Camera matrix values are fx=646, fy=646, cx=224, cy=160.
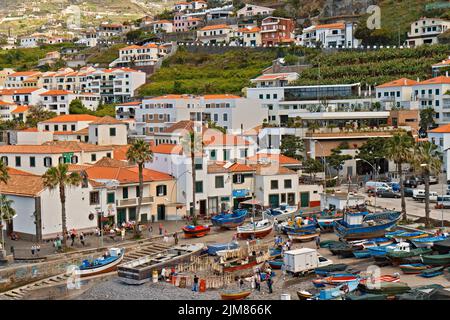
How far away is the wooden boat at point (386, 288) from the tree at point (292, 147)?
34544mm

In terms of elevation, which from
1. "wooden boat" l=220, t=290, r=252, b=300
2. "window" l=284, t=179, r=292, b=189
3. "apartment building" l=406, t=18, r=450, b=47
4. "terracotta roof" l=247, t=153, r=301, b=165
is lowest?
"wooden boat" l=220, t=290, r=252, b=300

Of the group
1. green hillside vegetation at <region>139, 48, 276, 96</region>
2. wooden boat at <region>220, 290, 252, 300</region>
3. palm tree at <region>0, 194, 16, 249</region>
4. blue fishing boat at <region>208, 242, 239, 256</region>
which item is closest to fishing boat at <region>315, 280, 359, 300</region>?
wooden boat at <region>220, 290, 252, 300</region>

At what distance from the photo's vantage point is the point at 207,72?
106 m

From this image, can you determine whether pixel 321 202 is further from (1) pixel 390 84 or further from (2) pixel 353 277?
(1) pixel 390 84

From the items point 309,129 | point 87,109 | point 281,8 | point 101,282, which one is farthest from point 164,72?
point 101,282

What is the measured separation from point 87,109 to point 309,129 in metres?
46.4

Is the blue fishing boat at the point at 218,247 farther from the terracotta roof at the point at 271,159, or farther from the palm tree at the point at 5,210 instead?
the terracotta roof at the point at 271,159

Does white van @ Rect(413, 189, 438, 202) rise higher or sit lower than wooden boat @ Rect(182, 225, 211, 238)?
higher

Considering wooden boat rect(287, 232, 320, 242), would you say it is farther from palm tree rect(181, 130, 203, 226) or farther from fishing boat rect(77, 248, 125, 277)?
fishing boat rect(77, 248, 125, 277)

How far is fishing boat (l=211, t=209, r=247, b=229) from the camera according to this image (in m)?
40.8

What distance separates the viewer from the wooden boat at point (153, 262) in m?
30.0

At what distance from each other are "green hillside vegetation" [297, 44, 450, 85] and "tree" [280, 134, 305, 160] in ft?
69.6

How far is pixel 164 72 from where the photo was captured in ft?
361

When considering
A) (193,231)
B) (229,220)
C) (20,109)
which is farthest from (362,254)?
(20,109)
